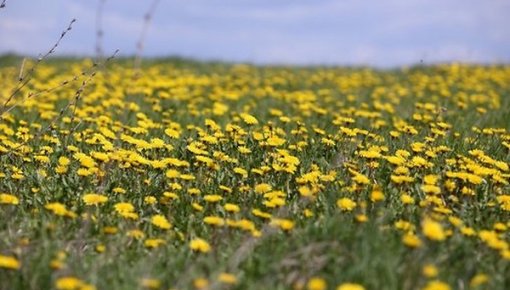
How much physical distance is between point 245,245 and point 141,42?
2303mm

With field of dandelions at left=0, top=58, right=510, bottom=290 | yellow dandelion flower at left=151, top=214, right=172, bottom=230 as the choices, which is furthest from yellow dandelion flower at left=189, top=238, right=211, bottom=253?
yellow dandelion flower at left=151, top=214, right=172, bottom=230

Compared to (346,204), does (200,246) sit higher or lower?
lower

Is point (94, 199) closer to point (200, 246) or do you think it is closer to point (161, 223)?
point (161, 223)

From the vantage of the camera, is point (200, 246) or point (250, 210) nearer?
point (200, 246)

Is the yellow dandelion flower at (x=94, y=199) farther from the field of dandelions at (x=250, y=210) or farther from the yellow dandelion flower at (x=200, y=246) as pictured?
the yellow dandelion flower at (x=200, y=246)

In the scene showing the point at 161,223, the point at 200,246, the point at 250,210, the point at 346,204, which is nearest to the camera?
the point at 200,246

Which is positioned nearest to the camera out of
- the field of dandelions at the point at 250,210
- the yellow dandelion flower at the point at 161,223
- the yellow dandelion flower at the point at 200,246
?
the field of dandelions at the point at 250,210

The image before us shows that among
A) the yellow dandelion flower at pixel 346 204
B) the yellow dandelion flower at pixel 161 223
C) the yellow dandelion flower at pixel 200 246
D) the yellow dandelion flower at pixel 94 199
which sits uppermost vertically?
the yellow dandelion flower at pixel 94 199

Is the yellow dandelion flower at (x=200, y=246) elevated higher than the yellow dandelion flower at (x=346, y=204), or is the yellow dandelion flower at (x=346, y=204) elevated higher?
the yellow dandelion flower at (x=346, y=204)

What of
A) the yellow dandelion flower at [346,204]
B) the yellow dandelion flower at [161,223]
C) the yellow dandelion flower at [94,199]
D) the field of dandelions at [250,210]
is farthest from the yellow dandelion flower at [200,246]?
the yellow dandelion flower at [346,204]

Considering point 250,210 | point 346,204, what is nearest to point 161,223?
point 250,210

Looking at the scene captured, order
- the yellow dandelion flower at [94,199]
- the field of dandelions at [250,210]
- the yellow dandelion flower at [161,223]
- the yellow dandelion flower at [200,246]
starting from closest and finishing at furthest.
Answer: the field of dandelions at [250,210] → the yellow dandelion flower at [200,246] → the yellow dandelion flower at [161,223] → the yellow dandelion flower at [94,199]

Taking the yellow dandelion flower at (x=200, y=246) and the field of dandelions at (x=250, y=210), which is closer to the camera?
Answer: the field of dandelions at (x=250, y=210)

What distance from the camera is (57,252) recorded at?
345 cm
